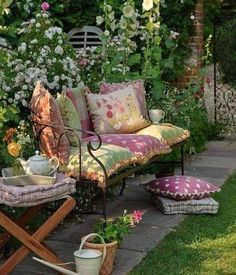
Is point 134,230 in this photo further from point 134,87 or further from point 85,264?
point 134,87

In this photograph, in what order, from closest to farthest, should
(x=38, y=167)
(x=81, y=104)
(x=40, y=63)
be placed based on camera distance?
(x=38, y=167)
(x=81, y=104)
(x=40, y=63)

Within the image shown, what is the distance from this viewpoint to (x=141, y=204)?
532 cm

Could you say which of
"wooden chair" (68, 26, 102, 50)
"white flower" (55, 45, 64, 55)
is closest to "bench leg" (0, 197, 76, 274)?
"white flower" (55, 45, 64, 55)

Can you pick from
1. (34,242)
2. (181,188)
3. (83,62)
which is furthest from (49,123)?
(83,62)

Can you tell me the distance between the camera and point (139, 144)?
483cm

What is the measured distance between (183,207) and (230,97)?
4640mm

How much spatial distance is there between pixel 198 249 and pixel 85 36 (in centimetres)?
498

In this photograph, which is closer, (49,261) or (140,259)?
(49,261)

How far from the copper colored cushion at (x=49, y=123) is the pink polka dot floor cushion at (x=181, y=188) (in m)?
0.96

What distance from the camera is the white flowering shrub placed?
17.2 ft

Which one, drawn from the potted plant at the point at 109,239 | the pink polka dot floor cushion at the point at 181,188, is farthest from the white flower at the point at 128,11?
the potted plant at the point at 109,239

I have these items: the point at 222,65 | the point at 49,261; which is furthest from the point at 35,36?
the point at 222,65

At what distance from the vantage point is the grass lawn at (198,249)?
12.9 ft

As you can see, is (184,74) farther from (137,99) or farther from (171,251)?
(171,251)
